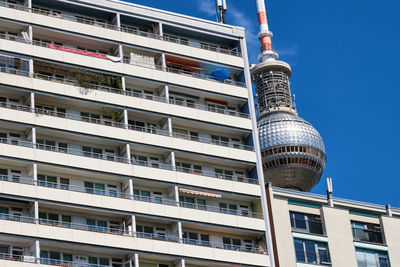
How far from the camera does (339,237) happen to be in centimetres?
7850

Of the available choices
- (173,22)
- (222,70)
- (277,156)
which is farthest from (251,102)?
(277,156)

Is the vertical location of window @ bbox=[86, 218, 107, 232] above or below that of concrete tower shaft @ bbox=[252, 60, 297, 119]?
below

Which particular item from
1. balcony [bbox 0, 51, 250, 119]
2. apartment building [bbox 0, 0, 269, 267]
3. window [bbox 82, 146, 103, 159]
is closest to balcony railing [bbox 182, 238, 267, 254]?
apartment building [bbox 0, 0, 269, 267]

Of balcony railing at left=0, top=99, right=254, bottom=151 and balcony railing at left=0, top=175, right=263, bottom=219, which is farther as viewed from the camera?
balcony railing at left=0, top=99, right=254, bottom=151

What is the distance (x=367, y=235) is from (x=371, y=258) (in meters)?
2.22

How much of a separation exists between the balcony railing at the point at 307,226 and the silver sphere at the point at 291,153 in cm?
8210

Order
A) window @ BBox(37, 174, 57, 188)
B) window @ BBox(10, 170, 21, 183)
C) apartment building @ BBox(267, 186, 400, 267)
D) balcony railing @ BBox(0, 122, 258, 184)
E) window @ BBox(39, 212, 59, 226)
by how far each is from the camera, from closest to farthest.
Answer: window @ BBox(39, 212, 59, 226)
window @ BBox(10, 170, 21, 183)
window @ BBox(37, 174, 57, 188)
balcony railing @ BBox(0, 122, 258, 184)
apartment building @ BBox(267, 186, 400, 267)

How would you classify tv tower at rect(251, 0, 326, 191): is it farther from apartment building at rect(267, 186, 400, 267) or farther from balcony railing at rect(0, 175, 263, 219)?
balcony railing at rect(0, 175, 263, 219)

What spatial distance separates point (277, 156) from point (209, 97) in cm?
8638

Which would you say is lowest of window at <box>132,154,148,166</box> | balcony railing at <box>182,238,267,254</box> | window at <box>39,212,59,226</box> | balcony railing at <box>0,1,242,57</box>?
balcony railing at <box>182,238,267,254</box>

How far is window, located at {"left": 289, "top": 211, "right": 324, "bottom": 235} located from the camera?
7725cm

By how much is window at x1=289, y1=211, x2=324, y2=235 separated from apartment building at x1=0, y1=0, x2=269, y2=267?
476 cm

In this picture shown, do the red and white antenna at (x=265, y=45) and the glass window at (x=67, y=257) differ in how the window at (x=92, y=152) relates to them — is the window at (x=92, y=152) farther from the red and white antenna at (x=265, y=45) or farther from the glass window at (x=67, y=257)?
the red and white antenna at (x=265, y=45)

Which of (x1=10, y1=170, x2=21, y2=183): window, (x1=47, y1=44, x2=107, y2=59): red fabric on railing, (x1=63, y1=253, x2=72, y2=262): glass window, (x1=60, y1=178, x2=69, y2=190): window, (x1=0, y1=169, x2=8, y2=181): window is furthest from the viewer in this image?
(x1=47, y1=44, x2=107, y2=59): red fabric on railing
